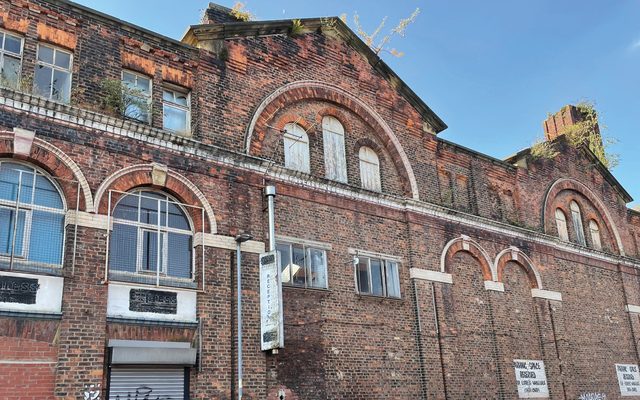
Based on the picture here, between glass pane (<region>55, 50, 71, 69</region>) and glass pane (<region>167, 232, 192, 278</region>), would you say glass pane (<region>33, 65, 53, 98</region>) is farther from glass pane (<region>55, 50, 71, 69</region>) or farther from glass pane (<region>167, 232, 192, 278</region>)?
glass pane (<region>167, 232, 192, 278</region>)

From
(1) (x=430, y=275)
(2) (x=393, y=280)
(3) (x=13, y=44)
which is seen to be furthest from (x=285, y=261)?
(3) (x=13, y=44)

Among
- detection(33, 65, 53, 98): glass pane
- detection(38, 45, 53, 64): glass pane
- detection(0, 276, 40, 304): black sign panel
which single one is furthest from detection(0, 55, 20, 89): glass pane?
detection(0, 276, 40, 304): black sign panel

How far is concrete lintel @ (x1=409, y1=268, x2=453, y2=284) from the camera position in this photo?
59.2 ft

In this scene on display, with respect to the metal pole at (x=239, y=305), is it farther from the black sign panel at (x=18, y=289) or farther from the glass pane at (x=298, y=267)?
the black sign panel at (x=18, y=289)

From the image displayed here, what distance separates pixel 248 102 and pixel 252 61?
1.24 m

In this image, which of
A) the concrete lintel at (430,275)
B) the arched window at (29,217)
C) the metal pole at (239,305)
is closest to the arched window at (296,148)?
the metal pole at (239,305)

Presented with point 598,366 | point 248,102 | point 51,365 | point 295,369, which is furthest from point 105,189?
point 598,366

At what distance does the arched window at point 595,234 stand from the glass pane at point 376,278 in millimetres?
12150

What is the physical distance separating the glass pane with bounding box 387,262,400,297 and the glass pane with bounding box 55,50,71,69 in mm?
9638

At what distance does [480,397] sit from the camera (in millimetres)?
18234

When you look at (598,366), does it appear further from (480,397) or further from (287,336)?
(287,336)

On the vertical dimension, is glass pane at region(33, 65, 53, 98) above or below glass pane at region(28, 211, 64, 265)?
above

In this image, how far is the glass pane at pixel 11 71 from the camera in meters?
12.6

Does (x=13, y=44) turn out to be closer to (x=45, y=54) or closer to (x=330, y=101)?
(x=45, y=54)
